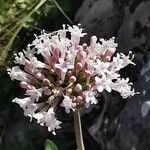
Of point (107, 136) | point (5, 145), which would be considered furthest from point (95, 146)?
point (5, 145)

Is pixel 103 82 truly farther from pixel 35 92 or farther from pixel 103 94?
pixel 103 94

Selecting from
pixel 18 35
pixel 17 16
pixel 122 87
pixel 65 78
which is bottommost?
pixel 122 87

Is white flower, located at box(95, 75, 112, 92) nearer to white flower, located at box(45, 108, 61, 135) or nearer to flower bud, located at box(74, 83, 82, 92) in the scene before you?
flower bud, located at box(74, 83, 82, 92)

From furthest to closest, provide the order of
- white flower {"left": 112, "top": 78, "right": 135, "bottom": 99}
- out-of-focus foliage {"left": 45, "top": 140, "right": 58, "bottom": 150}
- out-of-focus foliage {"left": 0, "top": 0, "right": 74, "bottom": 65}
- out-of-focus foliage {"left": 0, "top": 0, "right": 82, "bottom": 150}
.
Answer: out-of-focus foliage {"left": 0, "top": 0, "right": 74, "bottom": 65} < out-of-focus foliage {"left": 0, "top": 0, "right": 82, "bottom": 150} < out-of-focus foliage {"left": 45, "top": 140, "right": 58, "bottom": 150} < white flower {"left": 112, "top": 78, "right": 135, "bottom": 99}

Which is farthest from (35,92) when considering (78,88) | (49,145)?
(49,145)

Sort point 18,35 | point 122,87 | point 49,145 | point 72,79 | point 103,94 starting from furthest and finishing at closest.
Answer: point 18,35, point 103,94, point 49,145, point 122,87, point 72,79

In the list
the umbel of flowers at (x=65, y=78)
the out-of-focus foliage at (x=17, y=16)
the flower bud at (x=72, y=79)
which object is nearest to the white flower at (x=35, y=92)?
the umbel of flowers at (x=65, y=78)

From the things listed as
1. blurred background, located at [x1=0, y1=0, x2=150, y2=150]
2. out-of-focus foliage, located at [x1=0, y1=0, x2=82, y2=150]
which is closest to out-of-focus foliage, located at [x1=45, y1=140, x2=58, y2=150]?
blurred background, located at [x1=0, y1=0, x2=150, y2=150]
